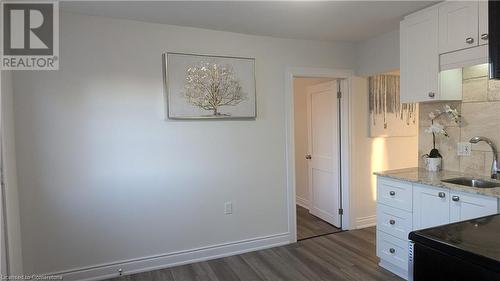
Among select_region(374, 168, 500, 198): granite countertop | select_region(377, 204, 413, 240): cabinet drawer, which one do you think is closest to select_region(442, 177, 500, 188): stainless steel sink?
select_region(374, 168, 500, 198): granite countertop

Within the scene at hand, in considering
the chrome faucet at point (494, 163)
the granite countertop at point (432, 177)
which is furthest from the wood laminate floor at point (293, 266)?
the chrome faucet at point (494, 163)

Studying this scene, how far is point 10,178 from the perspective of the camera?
2324mm

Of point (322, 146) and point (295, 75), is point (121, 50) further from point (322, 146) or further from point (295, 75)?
point (322, 146)

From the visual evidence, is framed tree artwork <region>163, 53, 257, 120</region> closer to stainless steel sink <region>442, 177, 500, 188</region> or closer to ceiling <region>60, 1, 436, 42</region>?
ceiling <region>60, 1, 436, 42</region>

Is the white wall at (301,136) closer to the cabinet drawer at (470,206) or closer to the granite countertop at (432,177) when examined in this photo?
the granite countertop at (432,177)

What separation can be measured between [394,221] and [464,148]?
894 mm

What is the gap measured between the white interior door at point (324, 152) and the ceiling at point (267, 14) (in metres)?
1.09

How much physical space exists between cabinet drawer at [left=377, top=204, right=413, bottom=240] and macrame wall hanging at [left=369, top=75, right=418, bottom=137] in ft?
4.48

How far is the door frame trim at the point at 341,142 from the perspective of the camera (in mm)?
3510

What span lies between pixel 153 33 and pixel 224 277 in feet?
7.83

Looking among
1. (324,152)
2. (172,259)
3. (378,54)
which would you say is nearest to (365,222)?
(324,152)

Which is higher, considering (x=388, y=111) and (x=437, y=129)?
(x=388, y=111)

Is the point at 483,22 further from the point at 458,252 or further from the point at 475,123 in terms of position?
the point at 458,252

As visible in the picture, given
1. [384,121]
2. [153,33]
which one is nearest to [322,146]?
[384,121]
